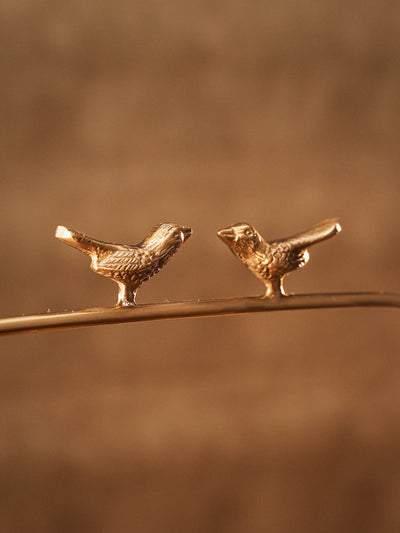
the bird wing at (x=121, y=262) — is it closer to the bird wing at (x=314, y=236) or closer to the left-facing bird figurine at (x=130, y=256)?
the left-facing bird figurine at (x=130, y=256)

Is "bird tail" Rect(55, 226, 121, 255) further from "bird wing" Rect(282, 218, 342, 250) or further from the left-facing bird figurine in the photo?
"bird wing" Rect(282, 218, 342, 250)

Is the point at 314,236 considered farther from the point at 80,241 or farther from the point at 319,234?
the point at 80,241

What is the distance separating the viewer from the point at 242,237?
0.37m

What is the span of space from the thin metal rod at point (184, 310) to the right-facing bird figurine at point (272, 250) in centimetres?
2

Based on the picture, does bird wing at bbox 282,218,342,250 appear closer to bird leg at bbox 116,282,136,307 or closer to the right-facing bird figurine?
the right-facing bird figurine

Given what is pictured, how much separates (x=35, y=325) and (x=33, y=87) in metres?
0.54

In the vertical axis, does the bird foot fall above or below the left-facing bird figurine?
below

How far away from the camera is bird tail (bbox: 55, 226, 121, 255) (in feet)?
1.12

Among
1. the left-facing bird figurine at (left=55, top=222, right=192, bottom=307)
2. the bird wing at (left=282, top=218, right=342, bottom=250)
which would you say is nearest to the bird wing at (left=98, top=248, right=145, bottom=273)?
the left-facing bird figurine at (left=55, top=222, right=192, bottom=307)

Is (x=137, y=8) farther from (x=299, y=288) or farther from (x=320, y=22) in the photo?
(x=299, y=288)

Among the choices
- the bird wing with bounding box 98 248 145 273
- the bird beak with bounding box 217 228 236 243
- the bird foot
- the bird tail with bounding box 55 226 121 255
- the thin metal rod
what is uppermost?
the bird beak with bounding box 217 228 236 243

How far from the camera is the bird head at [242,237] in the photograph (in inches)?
14.6

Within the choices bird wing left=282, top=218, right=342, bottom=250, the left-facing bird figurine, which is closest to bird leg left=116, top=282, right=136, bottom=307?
the left-facing bird figurine

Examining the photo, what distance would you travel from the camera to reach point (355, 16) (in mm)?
881
